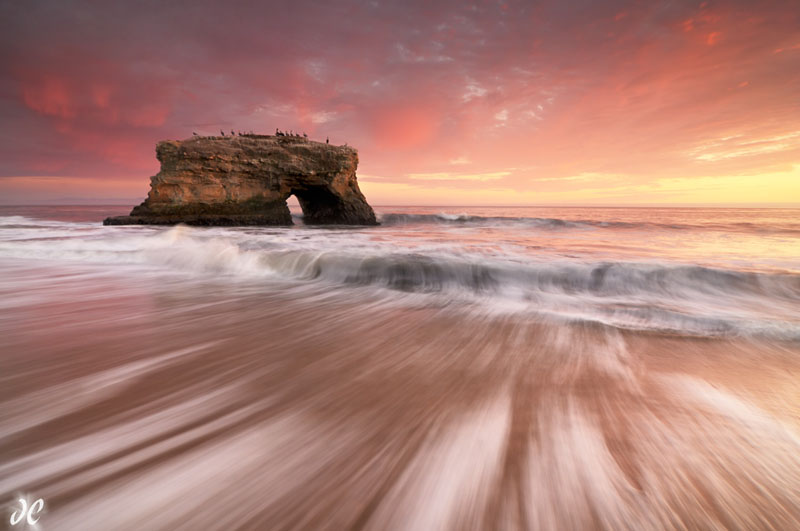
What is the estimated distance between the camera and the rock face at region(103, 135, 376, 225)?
42.9ft

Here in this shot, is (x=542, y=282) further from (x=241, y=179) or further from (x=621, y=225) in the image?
(x=621, y=225)

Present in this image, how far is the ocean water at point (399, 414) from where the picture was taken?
979 mm

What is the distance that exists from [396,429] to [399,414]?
0.11 metres

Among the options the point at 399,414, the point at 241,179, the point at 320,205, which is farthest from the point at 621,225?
the point at 399,414

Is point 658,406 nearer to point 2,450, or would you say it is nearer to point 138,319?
point 2,450

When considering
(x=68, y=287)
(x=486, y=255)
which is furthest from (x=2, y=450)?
(x=486, y=255)

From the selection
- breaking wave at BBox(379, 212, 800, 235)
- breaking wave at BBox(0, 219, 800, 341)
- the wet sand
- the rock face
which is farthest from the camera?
the rock face

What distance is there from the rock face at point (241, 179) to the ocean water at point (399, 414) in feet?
37.0

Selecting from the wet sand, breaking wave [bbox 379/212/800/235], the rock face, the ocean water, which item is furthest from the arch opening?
the wet sand

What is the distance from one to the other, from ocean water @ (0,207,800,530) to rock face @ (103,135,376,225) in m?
11.3

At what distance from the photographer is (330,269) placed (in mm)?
5102

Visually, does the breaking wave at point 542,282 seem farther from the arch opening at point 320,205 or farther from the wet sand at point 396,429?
the arch opening at point 320,205

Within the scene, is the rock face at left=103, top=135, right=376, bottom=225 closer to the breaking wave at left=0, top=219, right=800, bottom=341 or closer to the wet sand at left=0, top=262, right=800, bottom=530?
the breaking wave at left=0, top=219, right=800, bottom=341

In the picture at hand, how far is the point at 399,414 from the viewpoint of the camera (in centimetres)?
147
